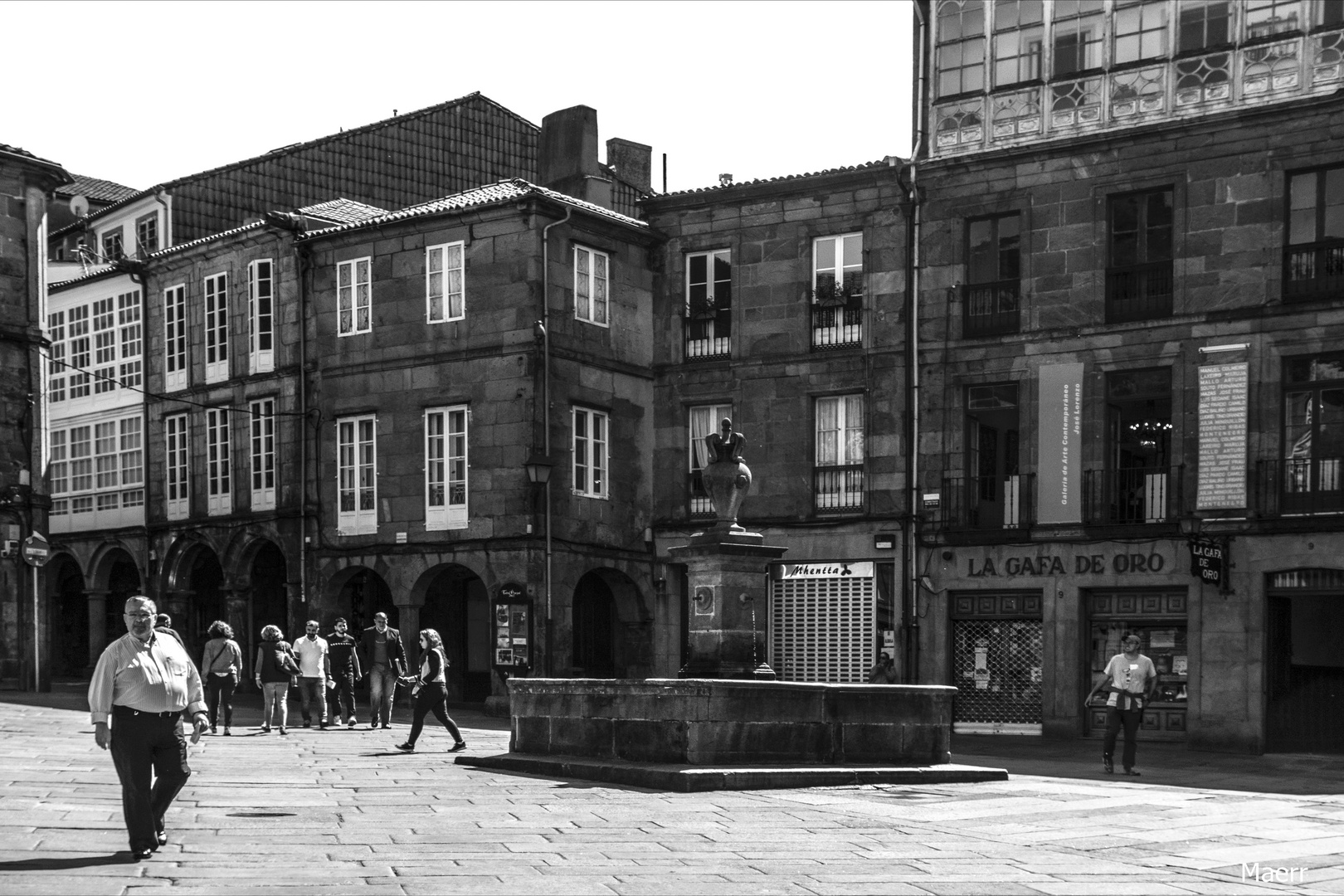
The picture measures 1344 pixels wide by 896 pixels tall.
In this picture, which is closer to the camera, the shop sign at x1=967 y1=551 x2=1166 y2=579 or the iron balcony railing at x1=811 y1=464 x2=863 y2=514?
the shop sign at x1=967 y1=551 x2=1166 y2=579

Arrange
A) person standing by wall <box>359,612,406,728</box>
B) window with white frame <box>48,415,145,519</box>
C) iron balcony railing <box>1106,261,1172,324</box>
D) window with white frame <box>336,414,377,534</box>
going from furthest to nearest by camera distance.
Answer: window with white frame <box>48,415,145,519</box>
window with white frame <box>336,414,377,534</box>
iron balcony railing <box>1106,261,1172,324</box>
person standing by wall <box>359,612,406,728</box>

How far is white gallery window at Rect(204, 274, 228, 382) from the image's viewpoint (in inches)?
1500

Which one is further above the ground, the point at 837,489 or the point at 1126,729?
the point at 837,489

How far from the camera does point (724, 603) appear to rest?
19938mm

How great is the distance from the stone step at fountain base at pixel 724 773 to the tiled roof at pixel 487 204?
1505cm

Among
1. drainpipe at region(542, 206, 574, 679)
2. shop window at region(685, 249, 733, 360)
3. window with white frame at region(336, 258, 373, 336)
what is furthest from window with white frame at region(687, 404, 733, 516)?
window with white frame at region(336, 258, 373, 336)

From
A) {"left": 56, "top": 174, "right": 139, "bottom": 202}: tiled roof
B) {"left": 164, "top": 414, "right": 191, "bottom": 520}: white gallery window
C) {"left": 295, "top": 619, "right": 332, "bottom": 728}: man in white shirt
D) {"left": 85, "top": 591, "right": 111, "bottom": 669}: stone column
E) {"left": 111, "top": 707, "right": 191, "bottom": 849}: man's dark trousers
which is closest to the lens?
{"left": 111, "top": 707, "right": 191, "bottom": 849}: man's dark trousers

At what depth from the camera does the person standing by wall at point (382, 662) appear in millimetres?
26266

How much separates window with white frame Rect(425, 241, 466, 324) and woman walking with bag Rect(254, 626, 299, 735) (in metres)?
9.65

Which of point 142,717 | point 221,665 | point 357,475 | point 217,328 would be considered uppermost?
point 217,328

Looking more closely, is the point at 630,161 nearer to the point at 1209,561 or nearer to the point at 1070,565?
the point at 1070,565

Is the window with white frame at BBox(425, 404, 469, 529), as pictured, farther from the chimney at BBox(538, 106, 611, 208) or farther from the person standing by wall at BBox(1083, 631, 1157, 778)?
the person standing by wall at BBox(1083, 631, 1157, 778)

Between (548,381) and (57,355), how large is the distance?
58.4ft

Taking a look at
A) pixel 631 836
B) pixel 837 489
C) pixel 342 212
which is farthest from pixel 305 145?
pixel 631 836
